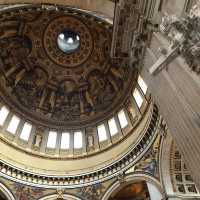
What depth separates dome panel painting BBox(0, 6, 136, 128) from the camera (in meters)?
21.3

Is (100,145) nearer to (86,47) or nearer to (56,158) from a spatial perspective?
(56,158)

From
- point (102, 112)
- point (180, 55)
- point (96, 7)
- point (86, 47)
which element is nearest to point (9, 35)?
point (86, 47)

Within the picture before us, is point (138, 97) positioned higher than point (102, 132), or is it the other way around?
point (102, 132)

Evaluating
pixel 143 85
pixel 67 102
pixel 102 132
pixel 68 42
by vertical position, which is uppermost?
pixel 68 42

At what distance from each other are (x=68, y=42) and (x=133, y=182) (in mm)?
13115

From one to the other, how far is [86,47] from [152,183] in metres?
12.7

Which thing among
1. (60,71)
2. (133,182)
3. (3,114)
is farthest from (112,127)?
(60,71)

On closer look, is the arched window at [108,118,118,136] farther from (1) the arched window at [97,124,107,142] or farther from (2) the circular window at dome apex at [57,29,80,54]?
(2) the circular window at dome apex at [57,29,80,54]

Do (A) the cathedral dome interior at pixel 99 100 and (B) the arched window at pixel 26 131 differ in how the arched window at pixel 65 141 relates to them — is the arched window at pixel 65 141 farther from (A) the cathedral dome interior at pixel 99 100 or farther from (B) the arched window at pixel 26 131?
(B) the arched window at pixel 26 131

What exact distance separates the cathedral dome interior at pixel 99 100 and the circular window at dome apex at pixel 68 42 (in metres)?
0.09

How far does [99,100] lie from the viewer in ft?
74.9

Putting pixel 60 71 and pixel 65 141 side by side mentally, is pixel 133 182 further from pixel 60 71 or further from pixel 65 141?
pixel 60 71

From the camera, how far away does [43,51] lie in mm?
23875

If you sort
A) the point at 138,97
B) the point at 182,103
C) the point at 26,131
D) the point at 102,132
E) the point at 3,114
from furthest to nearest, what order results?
the point at 102,132
the point at 26,131
the point at 3,114
the point at 138,97
the point at 182,103
